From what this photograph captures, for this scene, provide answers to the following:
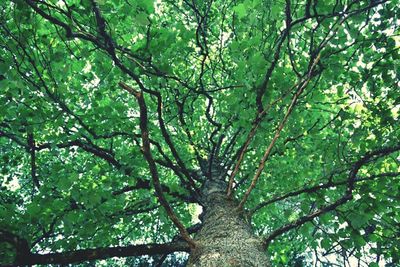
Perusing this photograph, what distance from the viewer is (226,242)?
2338 millimetres

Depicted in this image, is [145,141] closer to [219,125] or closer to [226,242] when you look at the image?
[226,242]

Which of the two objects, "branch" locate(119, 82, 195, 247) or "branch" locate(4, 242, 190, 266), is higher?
"branch" locate(119, 82, 195, 247)

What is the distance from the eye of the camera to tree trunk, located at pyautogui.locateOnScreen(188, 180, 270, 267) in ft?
6.76

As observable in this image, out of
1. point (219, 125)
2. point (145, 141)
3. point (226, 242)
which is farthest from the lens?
point (219, 125)

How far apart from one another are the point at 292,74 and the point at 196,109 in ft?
7.76

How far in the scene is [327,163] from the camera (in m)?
3.94

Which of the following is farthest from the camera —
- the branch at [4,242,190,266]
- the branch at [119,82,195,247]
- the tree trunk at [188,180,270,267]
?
the branch at [4,242,190,266]

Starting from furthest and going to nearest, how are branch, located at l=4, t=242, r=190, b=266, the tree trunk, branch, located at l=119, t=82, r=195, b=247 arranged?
branch, located at l=4, t=242, r=190, b=266 < the tree trunk < branch, located at l=119, t=82, r=195, b=247

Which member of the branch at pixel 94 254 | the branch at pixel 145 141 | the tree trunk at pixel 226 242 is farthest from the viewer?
the branch at pixel 94 254

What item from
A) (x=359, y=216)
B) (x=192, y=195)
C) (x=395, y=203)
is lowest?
(x=359, y=216)

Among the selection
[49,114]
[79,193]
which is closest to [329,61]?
[79,193]

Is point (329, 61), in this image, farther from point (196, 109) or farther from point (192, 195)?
point (196, 109)

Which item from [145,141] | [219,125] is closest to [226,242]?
[145,141]

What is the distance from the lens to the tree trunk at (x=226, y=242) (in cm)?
206
